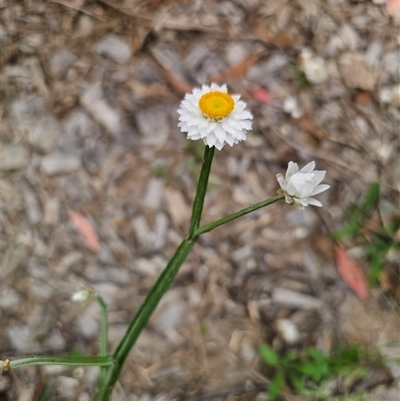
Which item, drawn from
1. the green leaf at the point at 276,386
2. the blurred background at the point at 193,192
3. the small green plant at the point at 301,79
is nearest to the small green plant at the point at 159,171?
the blurred background at the point at 193,192

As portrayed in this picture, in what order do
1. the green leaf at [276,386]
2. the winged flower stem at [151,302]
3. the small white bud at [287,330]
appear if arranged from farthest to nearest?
the small white bud at [287,330] → the green leaf at [276,386] → the winged flower stem at [151,302]

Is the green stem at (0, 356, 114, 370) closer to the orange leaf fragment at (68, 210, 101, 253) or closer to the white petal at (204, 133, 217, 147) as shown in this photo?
the white petal at (204, 133, 217, 147)

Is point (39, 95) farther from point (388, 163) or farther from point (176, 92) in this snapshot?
point (388, 163)

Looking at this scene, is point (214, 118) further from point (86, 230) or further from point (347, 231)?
point (347, 231)

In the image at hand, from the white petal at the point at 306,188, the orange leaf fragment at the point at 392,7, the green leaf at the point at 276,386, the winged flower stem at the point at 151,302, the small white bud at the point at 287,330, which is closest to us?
the white petal at the point at 306,188

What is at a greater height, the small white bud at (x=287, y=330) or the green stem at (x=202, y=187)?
the green stem at (x=202, y=187)

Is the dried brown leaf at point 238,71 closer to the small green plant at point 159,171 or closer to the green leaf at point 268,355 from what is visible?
the small green plant at point 159,171

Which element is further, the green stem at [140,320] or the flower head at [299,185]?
the green stem at [140,320]
